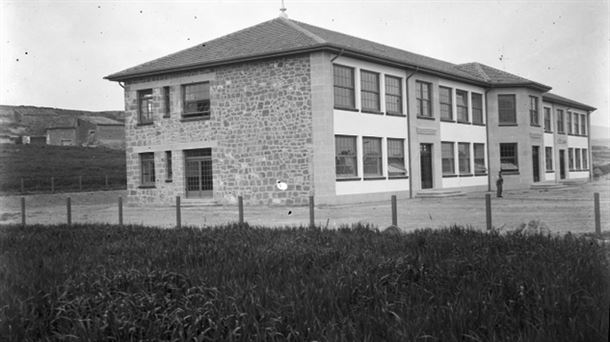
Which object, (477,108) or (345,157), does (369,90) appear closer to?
(345,157)

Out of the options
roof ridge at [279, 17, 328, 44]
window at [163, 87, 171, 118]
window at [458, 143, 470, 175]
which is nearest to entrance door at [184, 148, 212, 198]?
window at [163, 87, 171, 118]

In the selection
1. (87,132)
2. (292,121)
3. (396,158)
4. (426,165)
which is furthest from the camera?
(87,132)

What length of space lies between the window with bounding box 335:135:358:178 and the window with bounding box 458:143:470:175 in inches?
A: 413

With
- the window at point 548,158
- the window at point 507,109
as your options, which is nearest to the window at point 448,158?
the window at point 507,109

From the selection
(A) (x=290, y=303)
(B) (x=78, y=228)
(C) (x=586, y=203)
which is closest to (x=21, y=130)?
(B) (x=78, y=228)

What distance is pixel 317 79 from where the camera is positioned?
24031mm

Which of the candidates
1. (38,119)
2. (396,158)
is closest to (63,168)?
(38,119)

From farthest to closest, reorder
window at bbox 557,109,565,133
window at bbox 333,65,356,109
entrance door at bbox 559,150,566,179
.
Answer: window at bbox 557,109,565,133 → entrance door at bbox 559,150,566,179 → window at bbox 333,65,356,109

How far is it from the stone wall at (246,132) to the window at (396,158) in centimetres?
547

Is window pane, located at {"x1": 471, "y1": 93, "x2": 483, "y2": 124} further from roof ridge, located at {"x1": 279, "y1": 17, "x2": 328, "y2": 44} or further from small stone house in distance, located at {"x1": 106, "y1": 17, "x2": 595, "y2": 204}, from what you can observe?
roof ridge, located at {"x1": 279, "y1": 17, "x2": 328, "y2": 44}

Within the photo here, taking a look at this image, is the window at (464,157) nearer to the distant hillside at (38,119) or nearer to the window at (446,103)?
the window at (446,103)

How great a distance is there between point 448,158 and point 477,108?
16.7 feet

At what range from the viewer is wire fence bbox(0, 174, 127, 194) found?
34.4 meters

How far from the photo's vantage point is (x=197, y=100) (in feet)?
90.5
